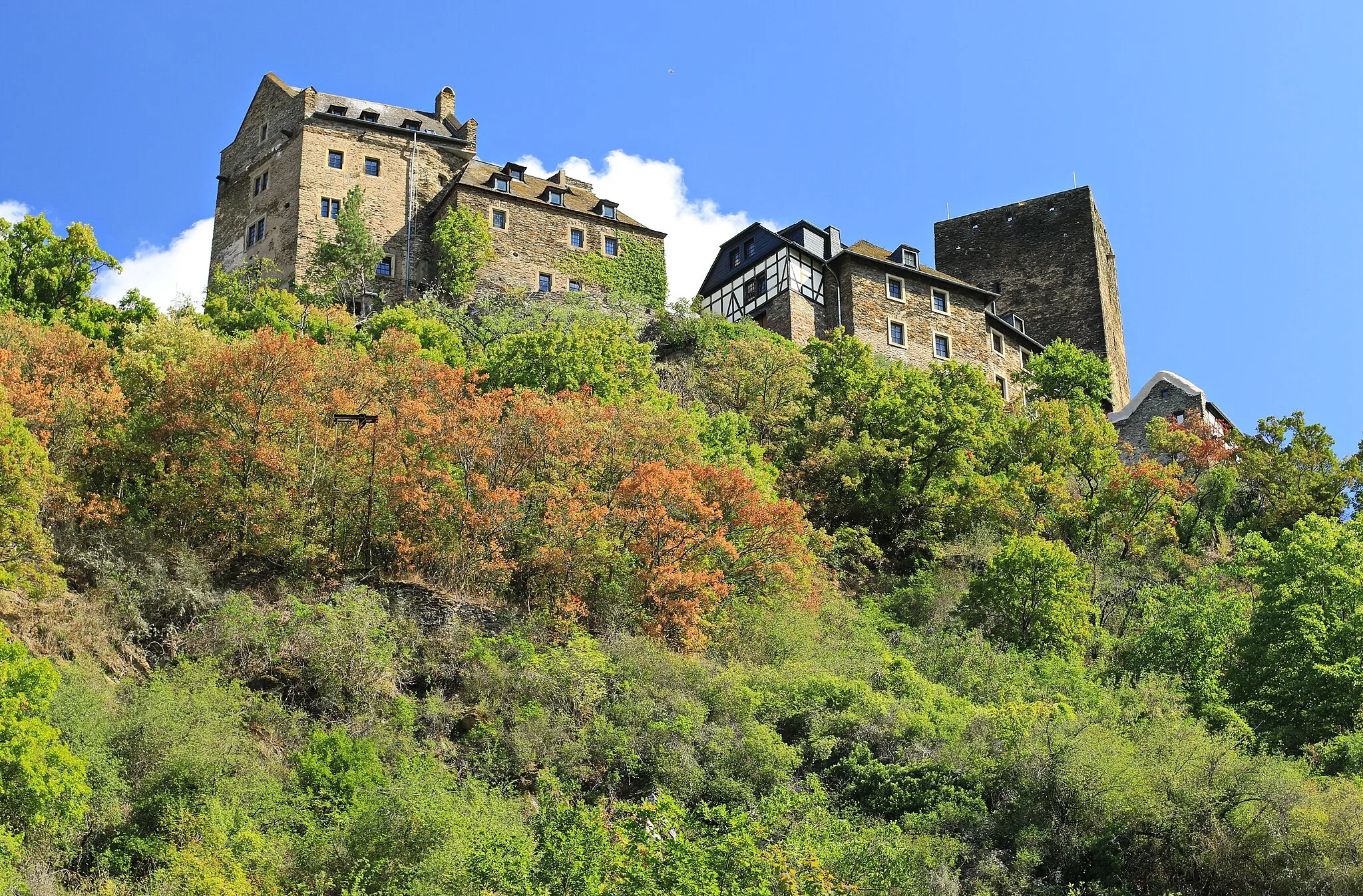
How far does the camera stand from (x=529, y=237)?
49531 mm

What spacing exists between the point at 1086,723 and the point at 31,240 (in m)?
27.4

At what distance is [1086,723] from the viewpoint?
930 inches

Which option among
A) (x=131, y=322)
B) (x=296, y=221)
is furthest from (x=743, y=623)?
(x=296, y=221)

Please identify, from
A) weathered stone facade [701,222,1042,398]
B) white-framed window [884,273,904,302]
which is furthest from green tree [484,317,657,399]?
white-framed window [884,273,904,302]

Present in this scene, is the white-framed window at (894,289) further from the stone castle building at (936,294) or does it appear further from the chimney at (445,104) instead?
the chimney at (445,104)

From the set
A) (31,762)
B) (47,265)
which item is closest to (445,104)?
(47,265)

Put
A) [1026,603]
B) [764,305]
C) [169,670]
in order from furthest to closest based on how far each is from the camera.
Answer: [764,305] → [1026,603] → [169,670]

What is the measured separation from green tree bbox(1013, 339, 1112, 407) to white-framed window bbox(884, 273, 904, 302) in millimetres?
5567

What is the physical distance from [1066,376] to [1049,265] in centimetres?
1466

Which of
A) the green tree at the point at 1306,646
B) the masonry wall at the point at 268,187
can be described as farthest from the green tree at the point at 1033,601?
the masonry wall at the point at 268,187

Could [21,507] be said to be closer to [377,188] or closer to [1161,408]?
[377,188]

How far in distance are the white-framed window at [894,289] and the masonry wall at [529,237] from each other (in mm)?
10119

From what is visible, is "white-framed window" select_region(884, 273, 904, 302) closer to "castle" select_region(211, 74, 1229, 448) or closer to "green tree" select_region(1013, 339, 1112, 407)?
"castle" select_region(211, 74, 1229, 448)

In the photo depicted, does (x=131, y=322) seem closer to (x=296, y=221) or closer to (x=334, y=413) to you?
(x=334, y=413)
